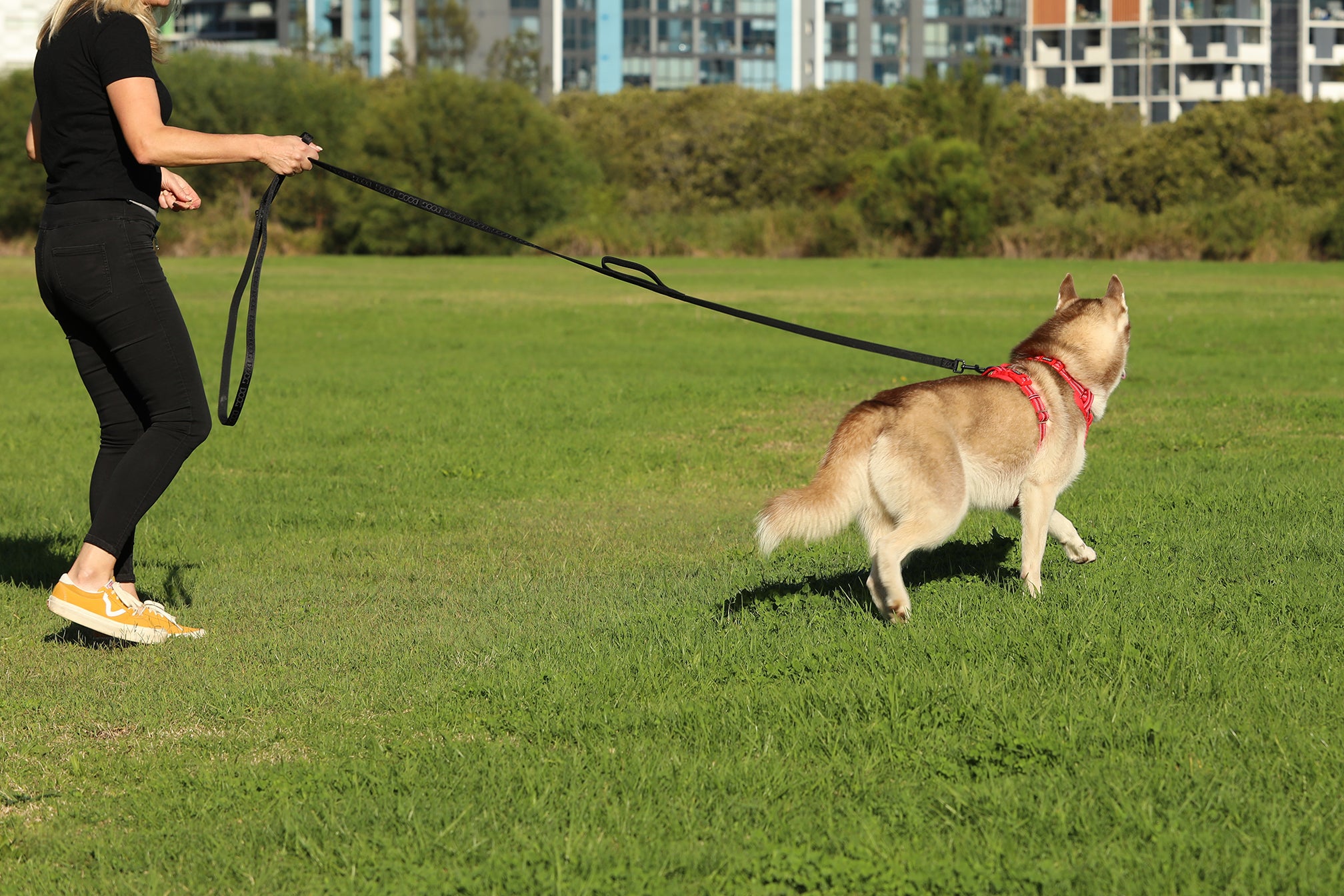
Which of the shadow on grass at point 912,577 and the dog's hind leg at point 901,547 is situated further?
the shadow on grass at point 912,577

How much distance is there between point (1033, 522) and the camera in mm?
6207

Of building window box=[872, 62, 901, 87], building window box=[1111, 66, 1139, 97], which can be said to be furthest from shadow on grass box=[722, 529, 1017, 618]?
building window box=[872, 62, 901, 87]

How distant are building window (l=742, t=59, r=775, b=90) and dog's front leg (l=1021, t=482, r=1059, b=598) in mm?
142245

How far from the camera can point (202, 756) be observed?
460 centimetres

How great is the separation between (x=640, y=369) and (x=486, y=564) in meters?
11.2

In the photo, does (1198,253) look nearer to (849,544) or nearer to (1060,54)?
(849,544)

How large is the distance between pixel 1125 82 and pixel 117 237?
13834 cm

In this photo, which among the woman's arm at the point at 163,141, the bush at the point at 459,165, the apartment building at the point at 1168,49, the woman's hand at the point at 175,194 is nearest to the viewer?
the woman's arm at the point at 163,141

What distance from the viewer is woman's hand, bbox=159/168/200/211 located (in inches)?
247

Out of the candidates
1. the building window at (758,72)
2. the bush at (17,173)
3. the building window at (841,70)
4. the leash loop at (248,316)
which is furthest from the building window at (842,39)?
the leash loop at (248,316)

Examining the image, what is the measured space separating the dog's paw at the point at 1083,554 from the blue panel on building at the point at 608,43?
140308 millimetres

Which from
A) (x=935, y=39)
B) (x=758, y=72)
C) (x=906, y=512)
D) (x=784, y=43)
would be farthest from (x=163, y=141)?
(x=935, y=39)

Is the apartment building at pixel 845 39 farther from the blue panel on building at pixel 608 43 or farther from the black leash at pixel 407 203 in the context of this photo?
the black leash at pixel 407 203

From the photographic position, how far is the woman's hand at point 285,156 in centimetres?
560
